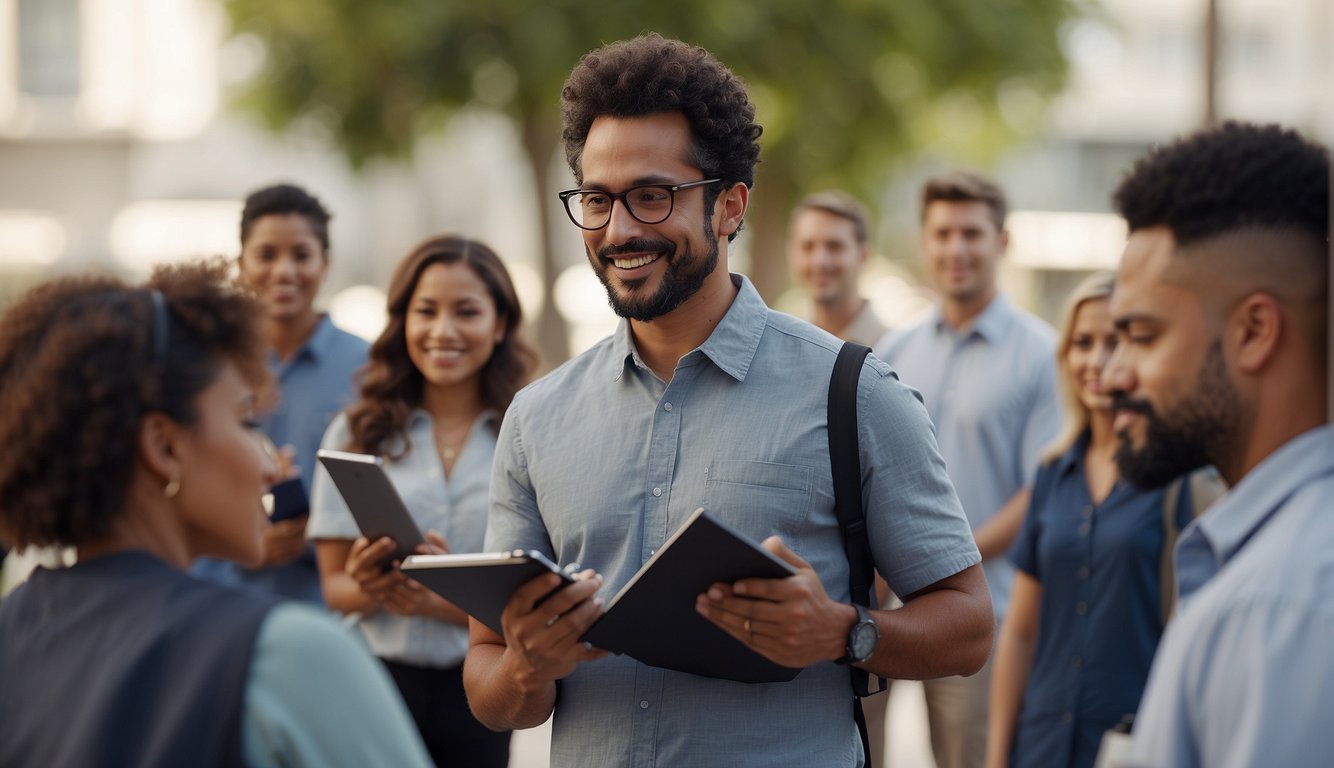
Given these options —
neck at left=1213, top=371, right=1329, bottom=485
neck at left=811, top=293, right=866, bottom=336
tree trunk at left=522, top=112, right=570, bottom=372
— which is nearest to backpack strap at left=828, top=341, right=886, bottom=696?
neck at left=1213, top=371, right=1329, bottom=485

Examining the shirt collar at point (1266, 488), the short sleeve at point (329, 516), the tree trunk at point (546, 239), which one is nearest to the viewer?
the shirt collar at point (1266, 488)

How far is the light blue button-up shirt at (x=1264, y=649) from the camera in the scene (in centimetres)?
167

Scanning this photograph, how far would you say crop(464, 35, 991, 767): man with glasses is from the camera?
2826 mm

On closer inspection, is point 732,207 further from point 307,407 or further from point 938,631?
point 307,407

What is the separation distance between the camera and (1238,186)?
2.11 m

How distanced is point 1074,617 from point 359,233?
33.2 meters

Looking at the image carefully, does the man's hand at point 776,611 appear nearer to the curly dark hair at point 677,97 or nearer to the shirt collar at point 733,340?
the shirt collar at point 733,340

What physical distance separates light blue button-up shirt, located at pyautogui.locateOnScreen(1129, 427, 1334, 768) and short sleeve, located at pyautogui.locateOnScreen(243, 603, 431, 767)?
0.93 metres

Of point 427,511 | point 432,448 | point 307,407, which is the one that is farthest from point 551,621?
point 307,407

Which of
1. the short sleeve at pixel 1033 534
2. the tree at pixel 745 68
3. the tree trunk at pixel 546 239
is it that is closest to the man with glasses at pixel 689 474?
the short sleeve at pixel 1033 534

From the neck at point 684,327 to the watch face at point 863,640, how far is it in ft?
2.18

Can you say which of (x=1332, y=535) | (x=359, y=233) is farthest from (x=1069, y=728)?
(x=359, y=233)

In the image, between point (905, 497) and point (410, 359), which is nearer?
point (905, 497)

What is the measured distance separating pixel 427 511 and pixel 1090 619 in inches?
79.2
